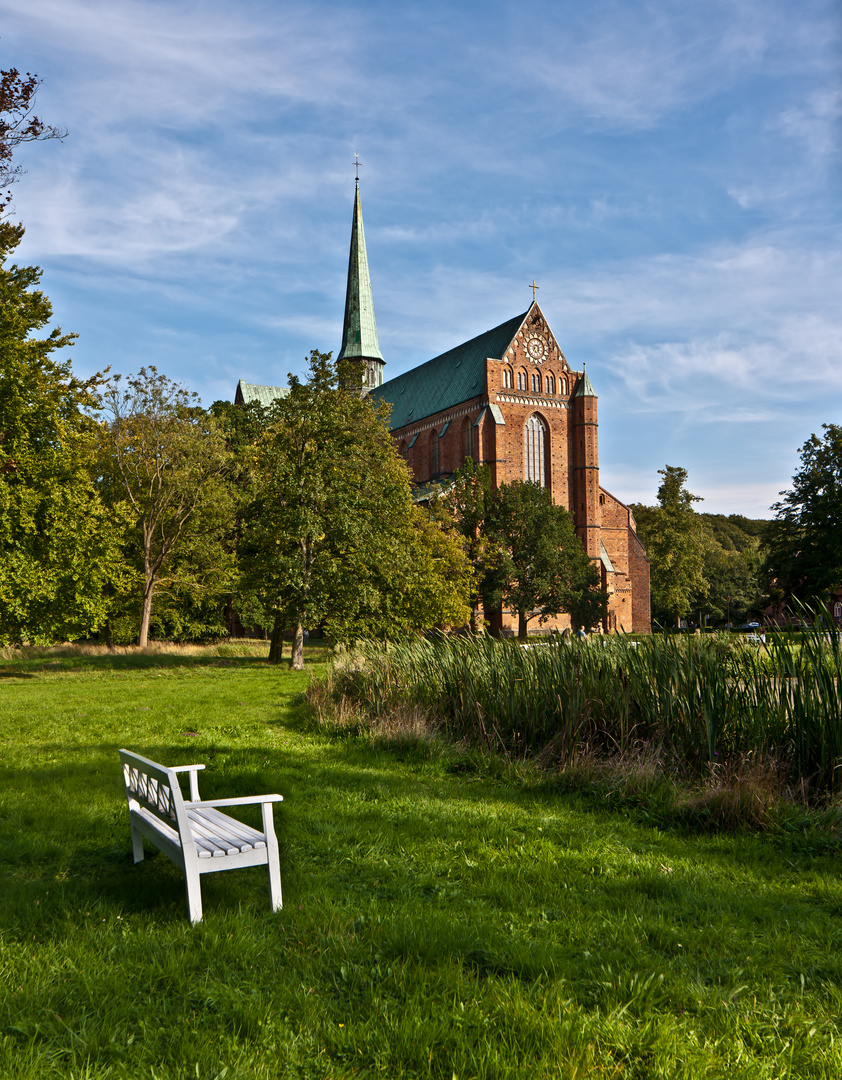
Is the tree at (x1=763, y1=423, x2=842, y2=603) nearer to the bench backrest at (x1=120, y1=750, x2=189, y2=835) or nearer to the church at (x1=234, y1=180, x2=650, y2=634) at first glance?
the church at (x1=234, y1=180, x2=650, y2=634)

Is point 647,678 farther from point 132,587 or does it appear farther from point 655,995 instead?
point 132,587

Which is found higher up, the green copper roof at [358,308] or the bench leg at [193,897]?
the green copper roof at [358,308]

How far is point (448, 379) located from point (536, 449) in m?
9.48

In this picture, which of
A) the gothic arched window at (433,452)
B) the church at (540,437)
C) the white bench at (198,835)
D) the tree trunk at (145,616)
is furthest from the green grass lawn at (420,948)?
the gothic arched window at (433,452)

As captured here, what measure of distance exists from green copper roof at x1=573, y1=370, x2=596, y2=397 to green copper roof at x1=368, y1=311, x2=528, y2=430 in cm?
553

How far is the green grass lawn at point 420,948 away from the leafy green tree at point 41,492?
13.4 meters

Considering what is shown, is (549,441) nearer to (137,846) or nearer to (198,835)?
(137,846)

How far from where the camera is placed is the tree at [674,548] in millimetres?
57250

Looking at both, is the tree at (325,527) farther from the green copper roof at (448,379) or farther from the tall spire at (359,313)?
the tall spire at (359,313)

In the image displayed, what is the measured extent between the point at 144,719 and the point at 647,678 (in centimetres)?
713

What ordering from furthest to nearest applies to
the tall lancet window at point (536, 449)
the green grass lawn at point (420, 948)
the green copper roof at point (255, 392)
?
the green copper roof at point (255, 392) → the tall lancet window at point (536, 449) → the green grass lawn at point (420, 948)

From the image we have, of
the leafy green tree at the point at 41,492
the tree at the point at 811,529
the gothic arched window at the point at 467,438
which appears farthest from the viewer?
the gothic arched window at the point at 467,438

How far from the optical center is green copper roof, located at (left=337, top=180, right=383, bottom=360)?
67.3 metres

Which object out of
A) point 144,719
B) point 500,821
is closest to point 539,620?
point 144,719
